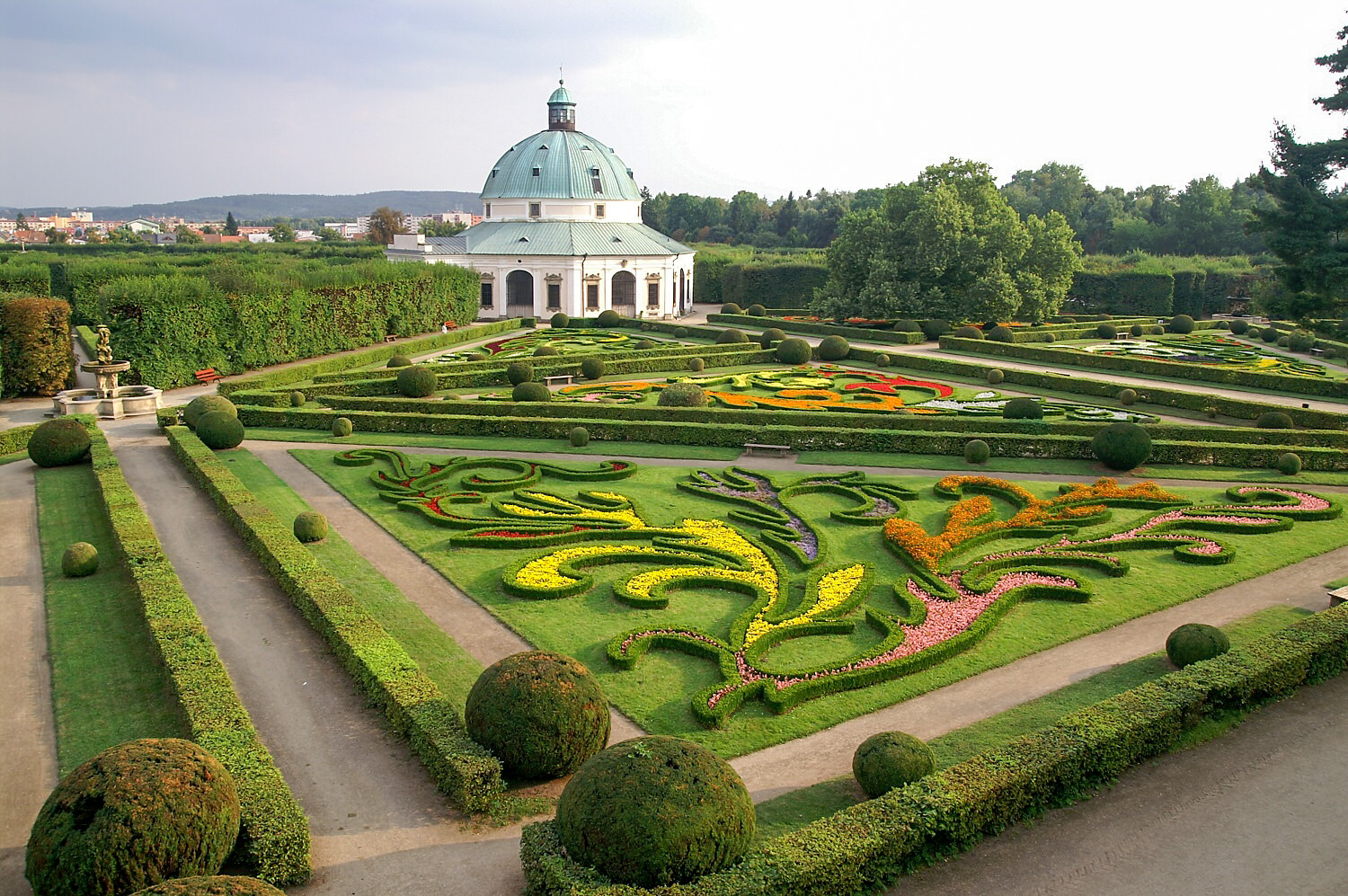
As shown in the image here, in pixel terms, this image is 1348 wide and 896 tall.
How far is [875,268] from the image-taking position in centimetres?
5681

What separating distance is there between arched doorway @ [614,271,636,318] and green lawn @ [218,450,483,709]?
50.3 metres

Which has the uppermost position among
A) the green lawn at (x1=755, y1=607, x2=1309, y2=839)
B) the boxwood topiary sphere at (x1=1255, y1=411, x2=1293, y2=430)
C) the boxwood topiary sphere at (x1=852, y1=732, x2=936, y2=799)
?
the boxwood topiary sphere at (x1=1255, y1=411, x2=1293, y2=430)

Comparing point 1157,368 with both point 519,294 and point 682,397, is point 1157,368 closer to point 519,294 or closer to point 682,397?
point 682,397

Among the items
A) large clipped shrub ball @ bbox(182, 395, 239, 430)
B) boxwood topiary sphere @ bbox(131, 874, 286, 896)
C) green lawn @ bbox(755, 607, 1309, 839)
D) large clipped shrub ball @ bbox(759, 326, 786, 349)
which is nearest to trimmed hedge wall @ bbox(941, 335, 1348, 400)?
large clipped shrub ball @ bbox(759, 326, 786, 349)

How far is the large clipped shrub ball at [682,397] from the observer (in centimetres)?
3167

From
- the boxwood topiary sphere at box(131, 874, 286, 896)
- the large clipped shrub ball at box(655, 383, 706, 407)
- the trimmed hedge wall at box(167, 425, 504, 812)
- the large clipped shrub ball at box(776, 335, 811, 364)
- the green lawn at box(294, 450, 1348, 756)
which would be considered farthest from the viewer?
the large clipped shrub ball at box(776, 335, 811, 364)

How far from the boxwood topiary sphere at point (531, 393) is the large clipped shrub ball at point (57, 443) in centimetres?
1302

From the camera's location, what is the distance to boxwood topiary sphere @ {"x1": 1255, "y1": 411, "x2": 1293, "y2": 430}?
95.6 feet

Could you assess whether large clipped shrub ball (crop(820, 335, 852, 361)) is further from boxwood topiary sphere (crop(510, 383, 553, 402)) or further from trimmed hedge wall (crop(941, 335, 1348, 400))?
boxwood topiary sphere (crop(510, 383, 553, 402))

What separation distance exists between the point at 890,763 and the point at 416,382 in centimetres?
2813

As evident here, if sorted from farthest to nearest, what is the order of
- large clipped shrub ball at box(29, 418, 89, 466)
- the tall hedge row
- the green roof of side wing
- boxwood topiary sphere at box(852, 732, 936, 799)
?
the green roof of side wing < the tall hedge row < large clipped shrub ball at box(29, 418, 89, 466) < boxwood topiary sphere at box(852, 732, 936, 799)

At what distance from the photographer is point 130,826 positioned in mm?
8414

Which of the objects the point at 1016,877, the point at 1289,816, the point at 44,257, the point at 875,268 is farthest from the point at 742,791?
the point at 44,257

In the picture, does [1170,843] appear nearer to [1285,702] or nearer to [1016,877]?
[1016,877]
